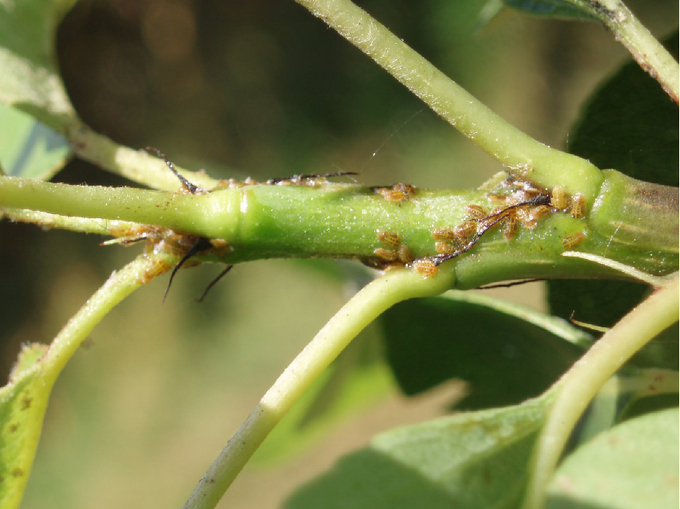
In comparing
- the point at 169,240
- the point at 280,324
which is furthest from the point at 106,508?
the point at 169,240

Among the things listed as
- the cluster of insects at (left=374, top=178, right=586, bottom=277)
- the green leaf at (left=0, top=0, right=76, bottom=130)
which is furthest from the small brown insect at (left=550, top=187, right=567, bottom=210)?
the green leaf at (left=0, top=0, right=76, bottom=130)

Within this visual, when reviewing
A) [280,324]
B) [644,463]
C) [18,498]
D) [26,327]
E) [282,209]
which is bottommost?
[26,327]

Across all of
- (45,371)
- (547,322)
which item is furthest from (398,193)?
(45,371)

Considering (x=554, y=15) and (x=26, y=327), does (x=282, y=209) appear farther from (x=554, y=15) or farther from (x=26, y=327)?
(x=26, y=327)

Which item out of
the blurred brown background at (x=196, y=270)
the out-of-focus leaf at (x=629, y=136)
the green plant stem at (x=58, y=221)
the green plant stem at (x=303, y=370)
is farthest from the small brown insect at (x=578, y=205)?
the blurred brown background at (x=196, y=270)

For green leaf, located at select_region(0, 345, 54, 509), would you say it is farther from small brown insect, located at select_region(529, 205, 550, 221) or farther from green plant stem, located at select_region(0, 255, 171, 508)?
small brown insect, located at select_region(529, 205, 550, 221)

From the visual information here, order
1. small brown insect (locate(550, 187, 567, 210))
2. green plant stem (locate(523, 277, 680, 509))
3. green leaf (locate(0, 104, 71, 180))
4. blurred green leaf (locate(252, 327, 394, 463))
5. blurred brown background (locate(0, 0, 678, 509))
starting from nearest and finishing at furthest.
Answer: green plant stem (locate(523, 277, 680, 509))
small brown insect (locate(550, 187, 567, 210))
green leaf (locate(0, 104, 71, 180))
blurred green leaf (locate(252, 327, 394, 463))
blurred brown background (locate(0, 0, 678, 509))

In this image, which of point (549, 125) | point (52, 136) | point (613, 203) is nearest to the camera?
Answer: point (613, 203)

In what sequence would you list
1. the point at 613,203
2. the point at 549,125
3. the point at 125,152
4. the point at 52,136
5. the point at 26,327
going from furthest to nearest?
the point at 26,327 < the point at 549,125 < the point at 52,136 < the point at 125,152 < the point at 613,203
